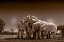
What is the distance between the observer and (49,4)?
20.3 ft

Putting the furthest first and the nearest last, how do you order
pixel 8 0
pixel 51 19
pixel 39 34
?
pixel 8 0
pixel 51 19
pixel 39 34

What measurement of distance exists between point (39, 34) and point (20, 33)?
1.59ft

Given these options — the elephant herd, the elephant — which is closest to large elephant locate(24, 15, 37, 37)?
the elephant herd

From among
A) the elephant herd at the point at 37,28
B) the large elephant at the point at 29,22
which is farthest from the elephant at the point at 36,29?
the large elephant at the point at 29,22

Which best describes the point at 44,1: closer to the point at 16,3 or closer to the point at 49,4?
the point at 49,4

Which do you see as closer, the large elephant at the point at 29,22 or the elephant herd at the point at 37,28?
the elephant herd at the point at 37,28

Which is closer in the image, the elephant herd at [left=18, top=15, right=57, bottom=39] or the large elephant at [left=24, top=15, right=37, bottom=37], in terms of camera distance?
the elephant herd at [left=18, top=15, right=57, bottom=39]

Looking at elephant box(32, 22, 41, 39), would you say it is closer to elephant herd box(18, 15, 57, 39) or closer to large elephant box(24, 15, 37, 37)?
elephant herd box(18, 15, 57, 39)

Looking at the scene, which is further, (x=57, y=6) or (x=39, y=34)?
(x=57, y=6)

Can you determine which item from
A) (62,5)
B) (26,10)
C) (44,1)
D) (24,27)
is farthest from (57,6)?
(24,27)

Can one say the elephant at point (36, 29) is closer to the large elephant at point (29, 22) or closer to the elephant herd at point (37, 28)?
the elephant herd at point (37, 28)

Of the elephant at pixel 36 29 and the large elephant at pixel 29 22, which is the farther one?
the large elephant at pixel 29 22

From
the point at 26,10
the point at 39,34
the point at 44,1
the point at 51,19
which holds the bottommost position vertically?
the point at 39,34

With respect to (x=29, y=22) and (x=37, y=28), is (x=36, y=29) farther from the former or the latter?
(x=29, y=22)
